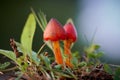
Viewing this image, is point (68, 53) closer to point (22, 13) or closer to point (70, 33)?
point (70, 33)

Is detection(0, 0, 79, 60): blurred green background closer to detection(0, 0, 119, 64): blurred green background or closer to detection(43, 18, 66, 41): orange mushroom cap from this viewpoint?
detection(0, 0, 119, 64): blurred green background

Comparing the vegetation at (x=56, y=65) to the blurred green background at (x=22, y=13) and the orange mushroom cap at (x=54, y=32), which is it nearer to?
the orange mushroom cap at (x=54, y=32)

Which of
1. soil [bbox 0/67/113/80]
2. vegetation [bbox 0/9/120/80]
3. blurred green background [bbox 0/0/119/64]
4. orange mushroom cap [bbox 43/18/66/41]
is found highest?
blurred green background [bbox 0/0/119/64]

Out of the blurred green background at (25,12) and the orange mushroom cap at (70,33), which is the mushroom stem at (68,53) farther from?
the blurred green background at (25,12)

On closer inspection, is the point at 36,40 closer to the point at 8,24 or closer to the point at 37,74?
the point at 8,24

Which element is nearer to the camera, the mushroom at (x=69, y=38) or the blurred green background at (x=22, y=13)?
the mushroom at (x=69, y=38)

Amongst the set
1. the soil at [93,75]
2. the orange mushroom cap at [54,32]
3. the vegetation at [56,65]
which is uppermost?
the orange mushroom cap at [54,32]

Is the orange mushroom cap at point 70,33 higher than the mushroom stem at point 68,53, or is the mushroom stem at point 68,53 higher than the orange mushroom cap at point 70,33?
the orange mushroom cap at point 70,33

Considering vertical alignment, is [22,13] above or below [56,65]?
above

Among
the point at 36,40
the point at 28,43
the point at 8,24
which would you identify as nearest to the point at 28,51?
the point at 28,43

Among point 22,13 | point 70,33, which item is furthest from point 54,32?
point 22,13

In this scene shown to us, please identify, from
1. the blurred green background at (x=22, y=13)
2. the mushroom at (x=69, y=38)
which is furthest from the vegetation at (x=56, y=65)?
the blurred green background at (x=22, y=13)

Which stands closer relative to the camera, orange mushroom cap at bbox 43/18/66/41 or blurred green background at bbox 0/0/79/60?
orange mushroom cap at bbox 43/18/66/41


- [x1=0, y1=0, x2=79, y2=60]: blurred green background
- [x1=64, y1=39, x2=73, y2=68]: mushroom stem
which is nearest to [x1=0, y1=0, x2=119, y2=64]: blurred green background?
[x1=0, y1=0, x2=79, y2=60]: blurred green background
